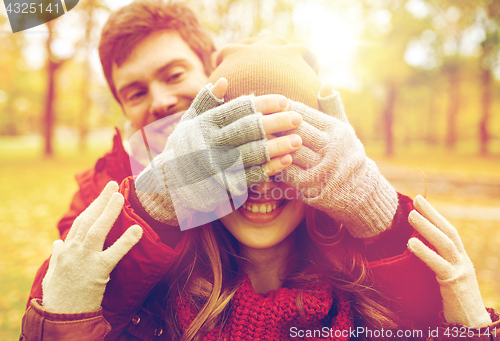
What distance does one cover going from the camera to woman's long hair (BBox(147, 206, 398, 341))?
151 centimetres

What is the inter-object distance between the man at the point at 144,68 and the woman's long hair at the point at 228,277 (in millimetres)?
844

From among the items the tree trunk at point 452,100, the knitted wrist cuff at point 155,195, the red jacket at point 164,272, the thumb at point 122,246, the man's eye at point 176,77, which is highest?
the man's eye at point 176,77

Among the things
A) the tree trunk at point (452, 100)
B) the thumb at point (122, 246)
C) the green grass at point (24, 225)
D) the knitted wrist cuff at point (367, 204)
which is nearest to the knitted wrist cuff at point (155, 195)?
the thumb at point (122, 246)

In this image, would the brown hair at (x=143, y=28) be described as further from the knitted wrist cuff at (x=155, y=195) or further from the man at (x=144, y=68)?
the knitted wrist cuff at (x=155, y=195)

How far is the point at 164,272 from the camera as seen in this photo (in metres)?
1.45

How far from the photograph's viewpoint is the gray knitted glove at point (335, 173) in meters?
1.28

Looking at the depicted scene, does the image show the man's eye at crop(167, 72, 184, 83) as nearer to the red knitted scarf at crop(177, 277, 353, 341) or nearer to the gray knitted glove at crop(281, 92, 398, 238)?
the gray knitted glove at crop(281, 92, 398, 238)

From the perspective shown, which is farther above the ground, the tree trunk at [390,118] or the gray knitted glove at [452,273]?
the gray knitted glove at [452,273]

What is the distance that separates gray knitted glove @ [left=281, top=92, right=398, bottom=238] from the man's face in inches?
43.4

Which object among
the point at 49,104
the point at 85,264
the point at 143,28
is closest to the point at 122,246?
the point at 85,264

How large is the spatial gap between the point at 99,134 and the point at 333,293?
191 ft

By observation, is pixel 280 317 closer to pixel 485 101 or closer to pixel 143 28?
pixel 143 28

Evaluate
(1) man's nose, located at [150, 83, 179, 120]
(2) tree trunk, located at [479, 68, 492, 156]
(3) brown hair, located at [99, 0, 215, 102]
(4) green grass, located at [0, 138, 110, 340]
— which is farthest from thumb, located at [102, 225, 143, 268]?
(2) tree trunk, located at [479, 68, 492, 156]

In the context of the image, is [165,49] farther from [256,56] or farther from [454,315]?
[454,315]
